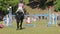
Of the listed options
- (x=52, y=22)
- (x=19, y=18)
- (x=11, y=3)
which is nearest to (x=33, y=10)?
(x=11, y=3)

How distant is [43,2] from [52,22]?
76.8ft

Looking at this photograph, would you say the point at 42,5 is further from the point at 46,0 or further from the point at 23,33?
the point at 23,33

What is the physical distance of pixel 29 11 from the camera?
41.6 m

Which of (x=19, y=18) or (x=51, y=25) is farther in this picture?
(x=51, y=25)

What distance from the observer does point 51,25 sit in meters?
19.2

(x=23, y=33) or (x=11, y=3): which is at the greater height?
(x=11, y=3)

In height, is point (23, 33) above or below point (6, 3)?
below

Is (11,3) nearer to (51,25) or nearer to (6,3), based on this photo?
(6,3)

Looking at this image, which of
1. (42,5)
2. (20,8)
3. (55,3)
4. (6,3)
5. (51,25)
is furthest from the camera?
(42,5)

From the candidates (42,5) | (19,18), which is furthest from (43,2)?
(19,18)

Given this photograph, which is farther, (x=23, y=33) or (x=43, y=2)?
(x=43, y=2)

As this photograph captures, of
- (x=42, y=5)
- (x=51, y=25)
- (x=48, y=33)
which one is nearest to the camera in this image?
(x=48, y=33)

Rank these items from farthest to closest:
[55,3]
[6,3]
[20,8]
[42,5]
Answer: [42,5], [55,3], [6,3], [20,8]

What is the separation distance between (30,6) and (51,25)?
79.8ft
